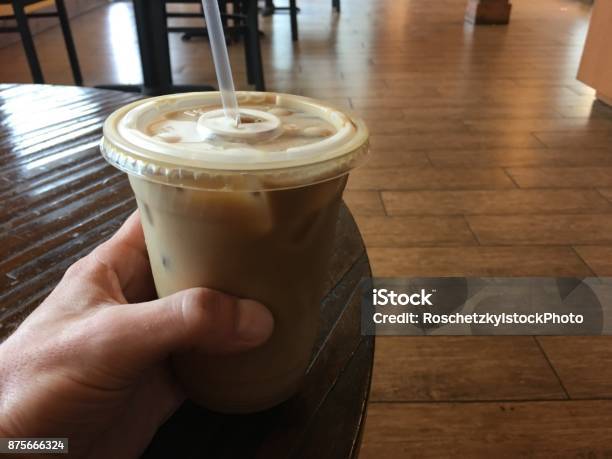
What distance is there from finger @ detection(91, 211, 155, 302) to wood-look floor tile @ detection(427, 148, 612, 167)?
163 cm

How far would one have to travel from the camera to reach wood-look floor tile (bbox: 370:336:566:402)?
1.05 meters

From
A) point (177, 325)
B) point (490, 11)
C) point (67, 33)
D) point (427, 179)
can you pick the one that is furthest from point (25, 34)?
point (490, 11)

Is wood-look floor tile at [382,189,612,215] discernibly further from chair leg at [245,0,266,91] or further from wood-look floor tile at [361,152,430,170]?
chair leg at [245,0,266,91]

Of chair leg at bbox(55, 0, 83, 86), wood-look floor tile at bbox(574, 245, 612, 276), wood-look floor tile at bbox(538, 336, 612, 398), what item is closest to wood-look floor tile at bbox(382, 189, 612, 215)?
wood-look floor tile at bbox(574, 245, 612, 276)

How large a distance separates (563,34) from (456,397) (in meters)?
4.12

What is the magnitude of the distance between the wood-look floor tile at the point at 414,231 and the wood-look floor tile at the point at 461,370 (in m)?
0.38

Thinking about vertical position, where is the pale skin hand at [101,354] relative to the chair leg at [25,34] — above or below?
above

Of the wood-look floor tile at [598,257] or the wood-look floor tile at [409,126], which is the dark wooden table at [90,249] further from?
the wood-look floor tile at [409,126]

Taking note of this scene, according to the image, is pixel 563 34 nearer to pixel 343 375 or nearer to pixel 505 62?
pixel 505 62

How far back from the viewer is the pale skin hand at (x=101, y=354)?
1.13 ft

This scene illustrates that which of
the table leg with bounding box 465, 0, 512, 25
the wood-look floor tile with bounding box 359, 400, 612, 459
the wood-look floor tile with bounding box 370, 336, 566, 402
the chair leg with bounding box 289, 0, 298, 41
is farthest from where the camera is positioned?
the table leg with bounding box 465, 0, 512, 25

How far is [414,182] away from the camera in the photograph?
6.03 feet

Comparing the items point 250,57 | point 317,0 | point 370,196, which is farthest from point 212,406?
point 317,0

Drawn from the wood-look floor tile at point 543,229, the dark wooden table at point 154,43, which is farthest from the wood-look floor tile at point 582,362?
the dark wooden table at point 154,43
